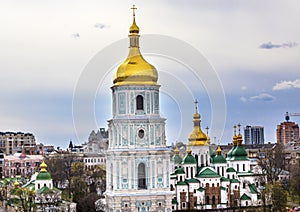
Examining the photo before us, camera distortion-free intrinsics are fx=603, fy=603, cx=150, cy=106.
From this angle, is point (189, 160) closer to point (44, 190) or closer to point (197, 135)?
point (197, 135)

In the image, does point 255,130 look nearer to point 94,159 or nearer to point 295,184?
point 94,159

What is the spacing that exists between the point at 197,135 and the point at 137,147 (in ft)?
39.3

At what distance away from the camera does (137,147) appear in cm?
3234

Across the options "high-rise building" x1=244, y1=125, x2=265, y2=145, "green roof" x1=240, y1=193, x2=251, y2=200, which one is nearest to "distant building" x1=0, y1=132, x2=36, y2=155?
"high-rise building" x1=244, y1=125, x2=265, y2=145

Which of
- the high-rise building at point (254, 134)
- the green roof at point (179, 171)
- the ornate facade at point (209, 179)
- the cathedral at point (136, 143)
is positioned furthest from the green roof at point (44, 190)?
the high-rise building at point (254, 134)

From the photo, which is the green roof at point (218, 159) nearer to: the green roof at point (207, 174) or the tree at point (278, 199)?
the green roof at point (207, 174)

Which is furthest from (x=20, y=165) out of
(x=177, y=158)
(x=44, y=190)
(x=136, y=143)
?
(x=136, y=143)

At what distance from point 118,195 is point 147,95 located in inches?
220

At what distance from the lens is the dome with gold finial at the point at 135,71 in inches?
1293

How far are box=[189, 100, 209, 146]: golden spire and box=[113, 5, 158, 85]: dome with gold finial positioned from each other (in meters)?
10.3

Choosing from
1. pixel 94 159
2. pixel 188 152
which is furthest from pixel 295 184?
pixel 94 159

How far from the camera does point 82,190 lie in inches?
1740

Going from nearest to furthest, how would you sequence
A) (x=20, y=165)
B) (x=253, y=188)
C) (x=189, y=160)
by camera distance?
(x=253, y=188) < (x=189, y=160) < (x=20, y=165)

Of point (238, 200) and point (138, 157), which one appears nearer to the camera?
point (138, 157)
